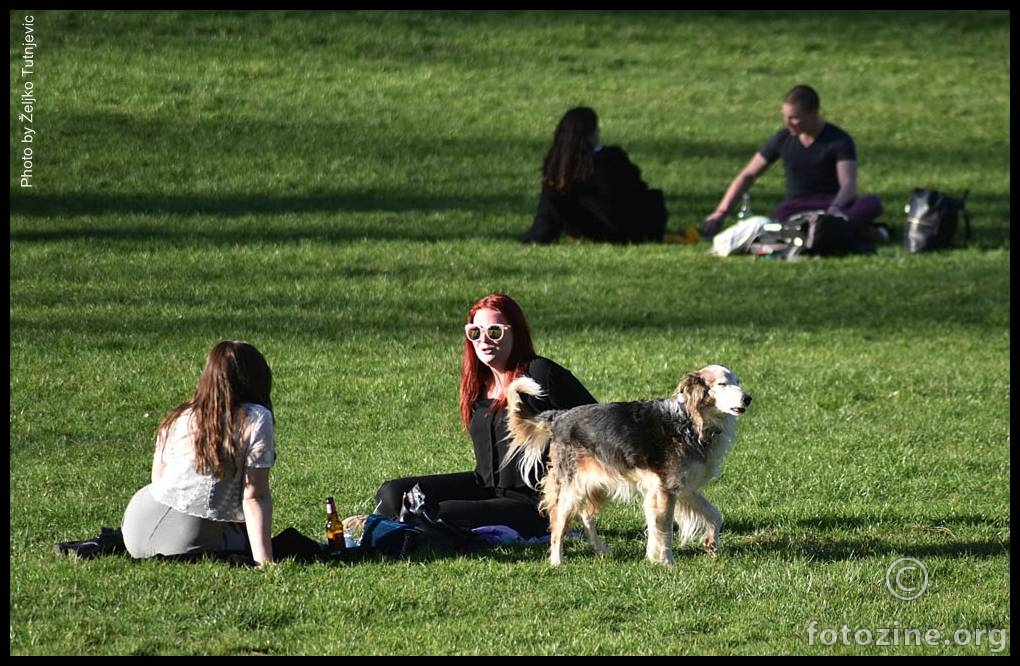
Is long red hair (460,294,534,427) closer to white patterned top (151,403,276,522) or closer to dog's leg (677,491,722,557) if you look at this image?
dog's leg (677,491,722,557)

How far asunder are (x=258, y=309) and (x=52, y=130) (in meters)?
7.21

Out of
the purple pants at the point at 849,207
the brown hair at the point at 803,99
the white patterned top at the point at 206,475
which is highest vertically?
the brown hair at the point at 803,99

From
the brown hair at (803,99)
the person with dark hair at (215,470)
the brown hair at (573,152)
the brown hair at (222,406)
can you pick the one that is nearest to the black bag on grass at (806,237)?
the brown hair at (803,99)

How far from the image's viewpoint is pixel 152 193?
729 inches

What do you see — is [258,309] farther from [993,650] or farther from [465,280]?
[993,650]

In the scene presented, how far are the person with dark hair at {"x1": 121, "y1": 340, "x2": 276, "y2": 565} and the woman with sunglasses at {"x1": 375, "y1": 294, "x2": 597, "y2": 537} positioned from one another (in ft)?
4.01

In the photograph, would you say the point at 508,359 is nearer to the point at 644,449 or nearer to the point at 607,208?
the point at 644,449

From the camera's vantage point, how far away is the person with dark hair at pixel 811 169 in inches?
629

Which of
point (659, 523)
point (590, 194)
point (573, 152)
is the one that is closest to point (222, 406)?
point (659, 523)

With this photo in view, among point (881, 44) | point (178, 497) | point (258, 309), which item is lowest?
point (178, 497)

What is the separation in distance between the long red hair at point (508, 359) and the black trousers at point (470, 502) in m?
0.37

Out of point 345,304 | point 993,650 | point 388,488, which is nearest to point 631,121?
point 345,304

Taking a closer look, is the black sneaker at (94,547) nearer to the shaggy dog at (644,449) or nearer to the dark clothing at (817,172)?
the shaggy dog at (644,449)

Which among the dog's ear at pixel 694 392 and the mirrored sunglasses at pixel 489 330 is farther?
the mirrored sunglasses at pixel 489 330
